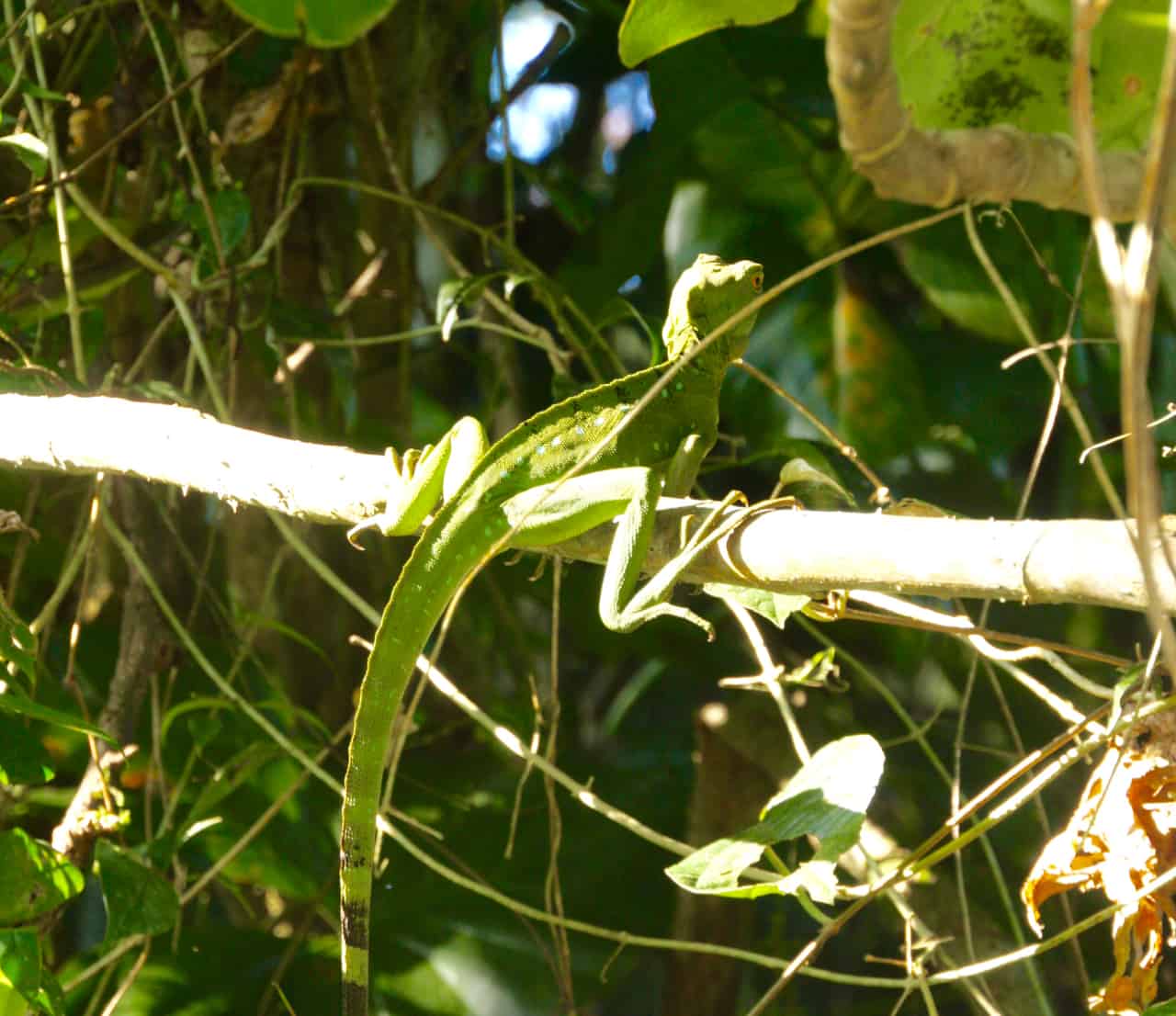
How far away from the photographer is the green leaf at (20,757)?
6.49 ft

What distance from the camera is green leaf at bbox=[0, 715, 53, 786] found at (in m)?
1.98

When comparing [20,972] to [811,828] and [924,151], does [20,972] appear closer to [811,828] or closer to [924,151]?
[811,828]

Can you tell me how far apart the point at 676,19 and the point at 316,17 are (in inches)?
26.3

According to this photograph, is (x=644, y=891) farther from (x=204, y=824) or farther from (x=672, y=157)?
(x=672, y=157)

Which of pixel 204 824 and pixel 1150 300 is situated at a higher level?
pixel 1150 300

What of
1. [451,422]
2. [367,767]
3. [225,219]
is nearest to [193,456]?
[367,767]

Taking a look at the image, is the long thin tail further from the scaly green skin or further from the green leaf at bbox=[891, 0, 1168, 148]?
the green leaf at bbox=[891, 0, 1168, 148]

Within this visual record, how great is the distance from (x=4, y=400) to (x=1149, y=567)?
74.7 inches

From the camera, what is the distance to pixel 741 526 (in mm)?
1485

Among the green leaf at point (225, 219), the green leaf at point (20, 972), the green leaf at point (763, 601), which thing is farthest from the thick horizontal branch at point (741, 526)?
the green leaf at point (225, 219)

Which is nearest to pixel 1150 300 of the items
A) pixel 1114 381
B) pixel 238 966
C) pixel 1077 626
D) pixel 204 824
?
pixel 204 824

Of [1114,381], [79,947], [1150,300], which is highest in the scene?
[1150,300]

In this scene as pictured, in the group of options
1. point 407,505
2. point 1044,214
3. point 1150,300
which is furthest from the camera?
point 1044,214

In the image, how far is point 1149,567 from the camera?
728mm
